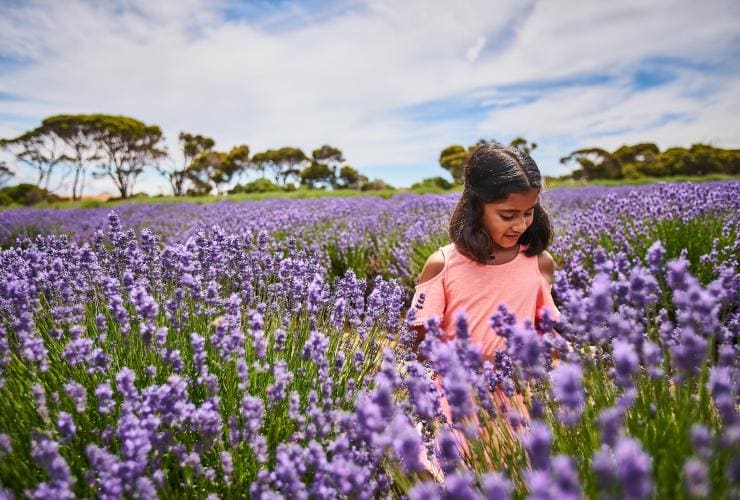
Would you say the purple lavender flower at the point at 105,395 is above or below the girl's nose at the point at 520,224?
below

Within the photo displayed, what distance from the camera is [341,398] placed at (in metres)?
1.90

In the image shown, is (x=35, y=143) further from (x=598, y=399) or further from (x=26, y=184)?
(x=598, y=399)

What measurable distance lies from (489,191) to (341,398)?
1.30 meters

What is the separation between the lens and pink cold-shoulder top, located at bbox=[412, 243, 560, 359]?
8.54 ft

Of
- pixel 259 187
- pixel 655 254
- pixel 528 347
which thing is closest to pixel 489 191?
pixel 655 254

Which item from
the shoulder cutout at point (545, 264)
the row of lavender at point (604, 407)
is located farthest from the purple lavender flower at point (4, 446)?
the shoulder cutout at point (545, 264)

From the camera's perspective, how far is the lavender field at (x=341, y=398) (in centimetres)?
98

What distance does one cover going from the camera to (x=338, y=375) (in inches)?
79.3

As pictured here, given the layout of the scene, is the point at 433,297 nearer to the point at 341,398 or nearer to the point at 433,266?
the point at 433,266

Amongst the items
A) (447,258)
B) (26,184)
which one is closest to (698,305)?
(447,258)

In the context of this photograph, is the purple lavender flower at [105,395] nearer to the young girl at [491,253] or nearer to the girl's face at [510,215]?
the young girl at [491,253]

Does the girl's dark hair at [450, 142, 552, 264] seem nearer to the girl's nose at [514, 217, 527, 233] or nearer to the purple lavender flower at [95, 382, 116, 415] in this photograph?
the girl's nose at [514, 217, 527, 233]

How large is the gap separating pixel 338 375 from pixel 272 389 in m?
0.58

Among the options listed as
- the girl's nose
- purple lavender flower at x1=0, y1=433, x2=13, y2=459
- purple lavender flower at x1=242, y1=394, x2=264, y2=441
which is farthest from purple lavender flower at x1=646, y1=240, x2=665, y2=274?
purple lavender flower at x1=0, y1=433, x2=13, y2=459
